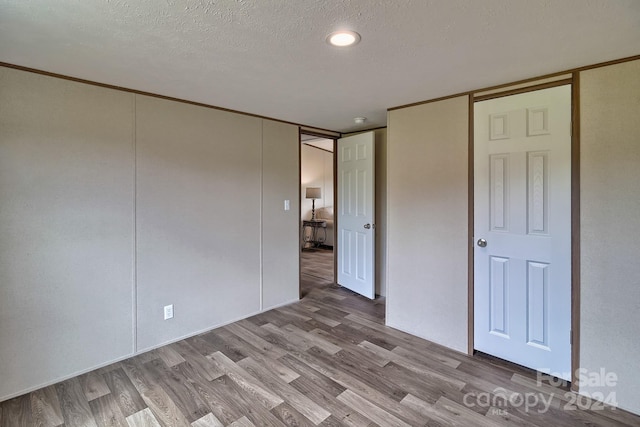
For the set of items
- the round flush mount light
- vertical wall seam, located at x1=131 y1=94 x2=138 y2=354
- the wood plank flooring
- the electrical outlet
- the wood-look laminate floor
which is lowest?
the wood-look laminate floor

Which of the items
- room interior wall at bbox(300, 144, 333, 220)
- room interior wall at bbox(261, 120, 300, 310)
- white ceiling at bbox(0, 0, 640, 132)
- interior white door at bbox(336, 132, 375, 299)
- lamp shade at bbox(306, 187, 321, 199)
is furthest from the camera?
room interior wall at bbox(300, 144, 333, 220)

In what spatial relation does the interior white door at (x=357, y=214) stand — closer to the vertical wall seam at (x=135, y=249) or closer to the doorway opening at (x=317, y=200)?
the doorway opening at (x=317, y=200)

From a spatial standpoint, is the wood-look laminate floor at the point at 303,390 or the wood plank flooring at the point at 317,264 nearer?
the wood-look laminate floor at the point at 303,390

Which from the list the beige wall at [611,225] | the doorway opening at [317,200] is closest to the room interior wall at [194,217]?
the beige wall at [611,225]

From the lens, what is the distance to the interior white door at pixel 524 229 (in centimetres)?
212

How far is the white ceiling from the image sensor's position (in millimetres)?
1373

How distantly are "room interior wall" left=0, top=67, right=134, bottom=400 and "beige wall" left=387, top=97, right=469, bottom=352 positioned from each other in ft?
7.61

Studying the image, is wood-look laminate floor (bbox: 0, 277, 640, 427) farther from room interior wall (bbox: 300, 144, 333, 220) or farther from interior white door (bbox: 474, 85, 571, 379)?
room interior wall (bbox: 300, 144, 333, 220)

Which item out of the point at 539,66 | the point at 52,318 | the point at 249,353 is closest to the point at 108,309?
the point at 52,318

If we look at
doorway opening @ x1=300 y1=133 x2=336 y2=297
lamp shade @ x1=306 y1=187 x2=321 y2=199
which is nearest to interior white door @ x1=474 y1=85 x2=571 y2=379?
doorway opening @ x1=300 y1=133 x2=336 y2=297

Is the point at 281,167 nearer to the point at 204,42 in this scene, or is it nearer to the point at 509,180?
the point at 204,42

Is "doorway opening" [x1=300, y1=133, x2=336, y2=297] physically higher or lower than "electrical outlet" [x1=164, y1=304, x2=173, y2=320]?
higher

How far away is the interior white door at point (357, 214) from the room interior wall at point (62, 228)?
2.48m

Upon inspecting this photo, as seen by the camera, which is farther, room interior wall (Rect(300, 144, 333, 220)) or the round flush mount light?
room interior wall (Rect(300, 144, 333, 220))
